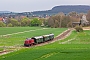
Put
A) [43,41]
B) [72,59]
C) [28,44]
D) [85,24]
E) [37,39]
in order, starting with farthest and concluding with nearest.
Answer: [85,24], [43,41], [37,39], [28,44], [72,59]

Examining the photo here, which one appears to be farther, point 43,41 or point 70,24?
point 70,24

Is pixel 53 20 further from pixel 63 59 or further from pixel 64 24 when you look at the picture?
pixel 63 59

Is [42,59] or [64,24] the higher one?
[42,59]

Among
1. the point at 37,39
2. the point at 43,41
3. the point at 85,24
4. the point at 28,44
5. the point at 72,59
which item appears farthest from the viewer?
the point at 85,24

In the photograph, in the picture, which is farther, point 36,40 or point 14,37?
point 14,37

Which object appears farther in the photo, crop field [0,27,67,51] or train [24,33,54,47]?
crop field [0,27,67,51]

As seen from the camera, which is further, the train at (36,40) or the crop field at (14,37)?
the crop field at (14,37)

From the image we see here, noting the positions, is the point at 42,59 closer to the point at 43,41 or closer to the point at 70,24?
the point at 43,41

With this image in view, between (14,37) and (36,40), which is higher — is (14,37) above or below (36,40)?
below

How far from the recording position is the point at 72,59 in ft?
93.7

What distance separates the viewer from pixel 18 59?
3023 centimetres

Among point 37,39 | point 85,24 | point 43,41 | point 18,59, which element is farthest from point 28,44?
point 85,24

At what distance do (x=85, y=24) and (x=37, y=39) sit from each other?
11100 cm

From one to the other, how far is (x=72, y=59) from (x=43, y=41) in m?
43.0
